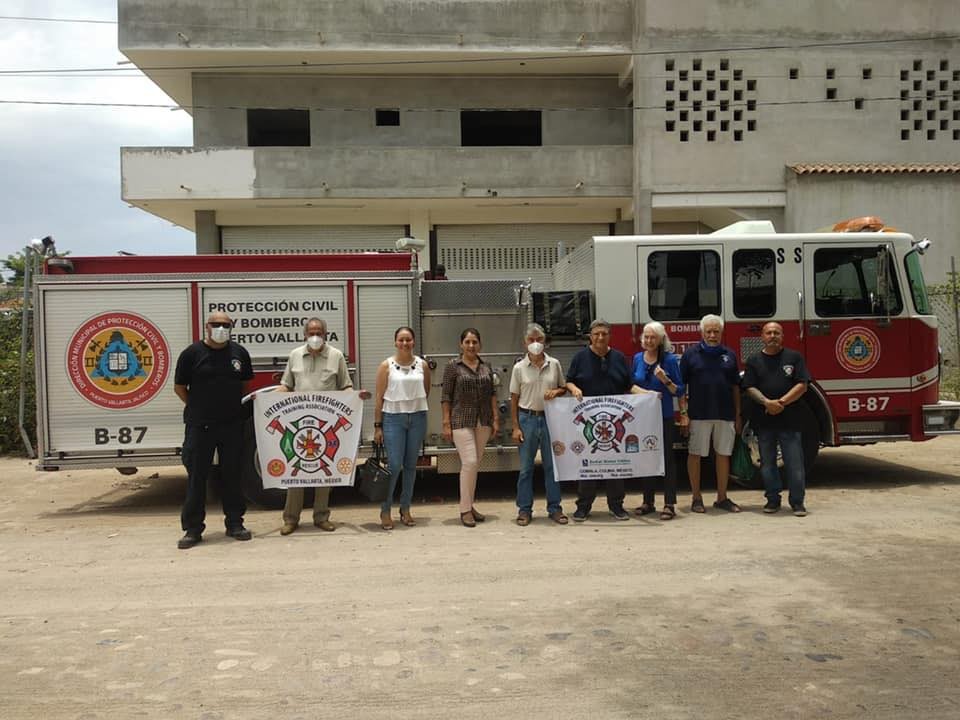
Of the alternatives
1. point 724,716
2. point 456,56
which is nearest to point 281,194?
point 456,56

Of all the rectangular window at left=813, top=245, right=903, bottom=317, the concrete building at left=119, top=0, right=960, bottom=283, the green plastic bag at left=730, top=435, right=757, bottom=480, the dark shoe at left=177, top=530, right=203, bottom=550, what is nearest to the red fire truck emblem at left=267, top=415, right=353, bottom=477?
the dark shoe at left=177, top=530, right=203, bottom=550

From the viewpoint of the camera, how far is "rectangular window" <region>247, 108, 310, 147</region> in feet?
69.1

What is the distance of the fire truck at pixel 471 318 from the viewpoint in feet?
27.1

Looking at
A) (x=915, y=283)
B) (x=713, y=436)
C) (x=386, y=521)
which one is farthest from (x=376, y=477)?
(x=915, y=283)

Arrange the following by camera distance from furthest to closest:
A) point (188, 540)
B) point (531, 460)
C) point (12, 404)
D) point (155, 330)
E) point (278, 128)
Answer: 1. point (278, 128)
2. point (12, 404)
3. point (155, 330)
4. point (531, 460)
5. point (188, 540)

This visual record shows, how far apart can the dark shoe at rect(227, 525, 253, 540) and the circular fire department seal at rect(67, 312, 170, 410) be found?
6.16ft

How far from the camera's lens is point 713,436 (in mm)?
7980

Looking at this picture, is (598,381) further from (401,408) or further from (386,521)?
(386,521)

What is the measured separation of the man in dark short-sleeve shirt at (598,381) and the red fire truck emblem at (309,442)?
231 cm

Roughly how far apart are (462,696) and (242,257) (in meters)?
5.72

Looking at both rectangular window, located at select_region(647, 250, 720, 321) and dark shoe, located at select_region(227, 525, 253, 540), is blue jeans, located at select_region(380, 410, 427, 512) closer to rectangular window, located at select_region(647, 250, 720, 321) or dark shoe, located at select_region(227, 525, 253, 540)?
dark shoe, located at select_region(227, 525, 253, 540)

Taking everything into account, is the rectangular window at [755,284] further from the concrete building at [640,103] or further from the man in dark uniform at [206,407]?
the concrete building at [640,103]

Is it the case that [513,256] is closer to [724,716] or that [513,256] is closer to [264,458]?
[264,458]

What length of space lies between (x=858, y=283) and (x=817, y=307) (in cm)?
52
